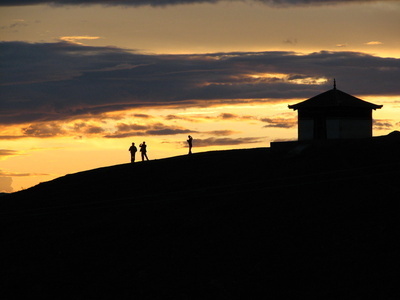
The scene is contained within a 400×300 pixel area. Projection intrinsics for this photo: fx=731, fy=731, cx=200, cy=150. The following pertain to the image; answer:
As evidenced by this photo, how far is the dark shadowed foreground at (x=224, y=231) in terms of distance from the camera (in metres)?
35.2

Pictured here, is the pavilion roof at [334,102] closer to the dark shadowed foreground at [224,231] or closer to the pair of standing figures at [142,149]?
the dark shadowed foreground at [224,231]

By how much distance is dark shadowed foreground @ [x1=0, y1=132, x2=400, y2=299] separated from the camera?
115 feet

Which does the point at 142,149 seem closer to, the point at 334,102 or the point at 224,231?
the point at 334,102

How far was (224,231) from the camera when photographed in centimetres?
4206

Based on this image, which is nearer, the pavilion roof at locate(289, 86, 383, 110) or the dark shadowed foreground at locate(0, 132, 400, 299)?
the dark shadowed foreground at locate(0, 132, 400, 299)

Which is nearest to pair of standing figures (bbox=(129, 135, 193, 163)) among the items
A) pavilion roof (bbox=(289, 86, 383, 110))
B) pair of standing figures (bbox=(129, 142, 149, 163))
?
pair of standing figures (bbox=(129, 142, 149, 163))

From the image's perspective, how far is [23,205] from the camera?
2200 inches

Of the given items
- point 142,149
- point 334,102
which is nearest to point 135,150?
point 142,149

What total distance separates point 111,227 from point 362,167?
18921 mm

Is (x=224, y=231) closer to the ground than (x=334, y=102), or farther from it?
closer to the ground

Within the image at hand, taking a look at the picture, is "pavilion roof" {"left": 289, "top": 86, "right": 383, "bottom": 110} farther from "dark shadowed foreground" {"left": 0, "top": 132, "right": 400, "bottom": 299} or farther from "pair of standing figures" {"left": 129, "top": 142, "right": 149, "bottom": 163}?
"pair of standing figures" {"left": 129, "top": 142, "right": 149, "bottom": 163}

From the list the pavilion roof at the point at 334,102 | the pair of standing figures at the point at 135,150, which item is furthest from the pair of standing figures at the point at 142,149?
the pavilion roof at the point at 334,102

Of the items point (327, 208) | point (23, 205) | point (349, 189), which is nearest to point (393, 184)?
point (349, 189)

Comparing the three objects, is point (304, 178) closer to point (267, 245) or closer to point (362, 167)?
point (362, 167)
